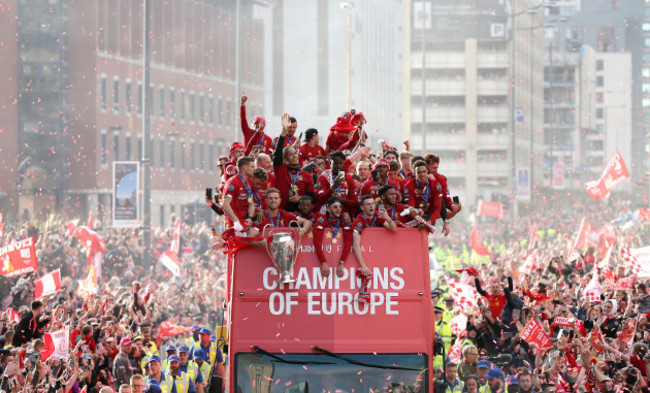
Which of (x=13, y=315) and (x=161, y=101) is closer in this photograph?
(x=13, y=315)

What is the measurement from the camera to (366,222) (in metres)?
11.9

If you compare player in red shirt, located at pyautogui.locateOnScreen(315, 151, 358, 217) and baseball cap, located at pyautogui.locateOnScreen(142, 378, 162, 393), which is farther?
baseball cap, located at pyautogui.locateOnScreen(142, 378, 162, 393)

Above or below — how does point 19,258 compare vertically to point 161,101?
below

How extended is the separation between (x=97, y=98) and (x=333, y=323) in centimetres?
6385

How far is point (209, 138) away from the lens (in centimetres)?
8912

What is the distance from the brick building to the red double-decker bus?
53.6 m

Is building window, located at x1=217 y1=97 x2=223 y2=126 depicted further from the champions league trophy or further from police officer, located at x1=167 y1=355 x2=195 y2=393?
the champions league trophy

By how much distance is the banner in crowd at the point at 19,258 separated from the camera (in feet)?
74.3

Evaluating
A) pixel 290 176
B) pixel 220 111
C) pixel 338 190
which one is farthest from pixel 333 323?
pixel 220 111

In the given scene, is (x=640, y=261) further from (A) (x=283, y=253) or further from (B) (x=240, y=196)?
(A) (x=283, y=253)

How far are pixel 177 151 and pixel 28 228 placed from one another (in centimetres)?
→ 5208

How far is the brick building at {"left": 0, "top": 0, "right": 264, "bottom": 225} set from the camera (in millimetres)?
68375

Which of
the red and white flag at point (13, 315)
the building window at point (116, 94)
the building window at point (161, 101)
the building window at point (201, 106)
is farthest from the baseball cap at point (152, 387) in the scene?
the building window at point (201, 106)

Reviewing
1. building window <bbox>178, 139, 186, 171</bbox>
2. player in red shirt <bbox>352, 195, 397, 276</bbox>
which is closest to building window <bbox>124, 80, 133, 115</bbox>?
building window <bbox>178, 139, 186, 171</bbox>
